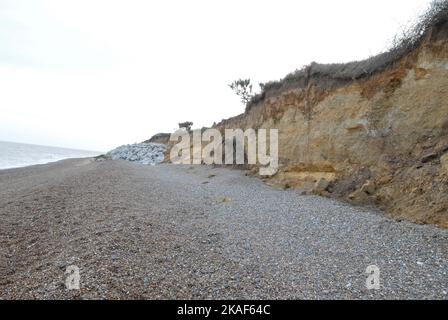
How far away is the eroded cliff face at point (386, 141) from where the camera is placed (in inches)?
304

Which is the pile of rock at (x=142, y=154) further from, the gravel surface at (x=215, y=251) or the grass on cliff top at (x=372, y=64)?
the gravel surface at (x=215, y=251)

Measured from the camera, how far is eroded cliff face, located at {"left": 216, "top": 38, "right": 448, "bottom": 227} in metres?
7.71

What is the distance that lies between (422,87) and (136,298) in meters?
9.45

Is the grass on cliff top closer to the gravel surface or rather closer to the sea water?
the gravel surface

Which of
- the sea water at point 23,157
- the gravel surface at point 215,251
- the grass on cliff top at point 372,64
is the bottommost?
the gravel surface at point 215,251

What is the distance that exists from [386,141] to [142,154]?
31819 millimetres

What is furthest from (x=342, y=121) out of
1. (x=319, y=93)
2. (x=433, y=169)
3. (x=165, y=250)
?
(x=165, y=250)

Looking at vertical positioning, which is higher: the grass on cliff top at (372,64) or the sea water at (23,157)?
the grass on cliff top at (372,64)

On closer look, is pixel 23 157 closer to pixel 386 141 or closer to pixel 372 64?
pixel 372 64

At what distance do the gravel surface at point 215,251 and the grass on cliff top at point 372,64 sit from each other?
5334 mm

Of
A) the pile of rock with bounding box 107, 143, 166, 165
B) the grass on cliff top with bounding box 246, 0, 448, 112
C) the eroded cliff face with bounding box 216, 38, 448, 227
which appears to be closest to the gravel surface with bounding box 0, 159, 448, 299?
the eroded cliff face with bounding box 216, 38, 448, 227

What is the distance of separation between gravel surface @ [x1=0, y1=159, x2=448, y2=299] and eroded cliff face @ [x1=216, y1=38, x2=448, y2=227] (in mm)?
888

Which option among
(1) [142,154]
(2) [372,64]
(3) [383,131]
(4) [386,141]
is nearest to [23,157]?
(1) [142,154]

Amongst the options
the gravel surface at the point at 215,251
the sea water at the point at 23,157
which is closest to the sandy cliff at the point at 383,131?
the gravel surface at the point at 215,251
